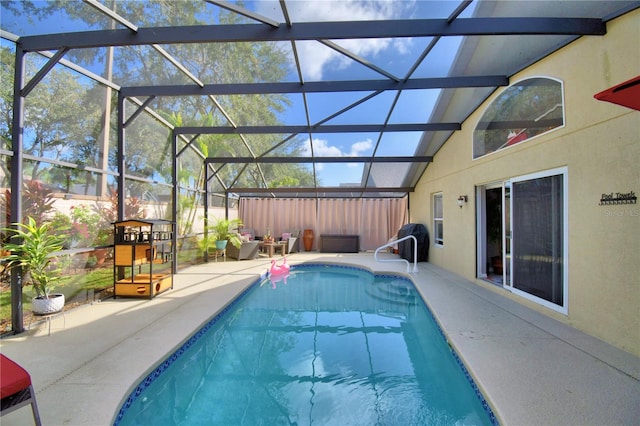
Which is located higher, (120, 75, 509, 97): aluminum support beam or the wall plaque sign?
(120, 75, 509, 97): aluminum support beam

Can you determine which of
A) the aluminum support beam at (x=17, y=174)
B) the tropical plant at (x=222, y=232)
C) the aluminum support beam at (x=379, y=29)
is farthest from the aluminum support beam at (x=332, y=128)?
the tropical plant at (x=222, y=232)

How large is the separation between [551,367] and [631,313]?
1144 mm

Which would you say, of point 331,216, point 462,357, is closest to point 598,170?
point 462,357

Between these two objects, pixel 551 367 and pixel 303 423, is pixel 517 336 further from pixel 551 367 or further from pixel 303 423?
pixel 303 423

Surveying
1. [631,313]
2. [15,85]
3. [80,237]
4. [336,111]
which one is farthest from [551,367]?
[15,85]

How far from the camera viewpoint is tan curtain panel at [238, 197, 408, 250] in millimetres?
13391

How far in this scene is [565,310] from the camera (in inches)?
159

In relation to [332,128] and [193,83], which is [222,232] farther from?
[193,83]

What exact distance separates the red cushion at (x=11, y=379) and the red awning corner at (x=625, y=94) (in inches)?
156

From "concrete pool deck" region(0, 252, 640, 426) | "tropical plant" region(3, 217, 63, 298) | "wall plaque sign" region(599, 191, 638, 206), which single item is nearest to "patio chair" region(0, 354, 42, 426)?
"concrete pool deck" region(0, 252, 640, 426)

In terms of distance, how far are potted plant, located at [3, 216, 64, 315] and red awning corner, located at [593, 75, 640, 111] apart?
18.6 feet

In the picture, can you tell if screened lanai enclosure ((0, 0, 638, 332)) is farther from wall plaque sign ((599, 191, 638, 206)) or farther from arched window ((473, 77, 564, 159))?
wall plaque sign ((599, 191, 638, 206))

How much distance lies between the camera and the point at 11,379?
1.88 metres

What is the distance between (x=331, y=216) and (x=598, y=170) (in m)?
10.5
